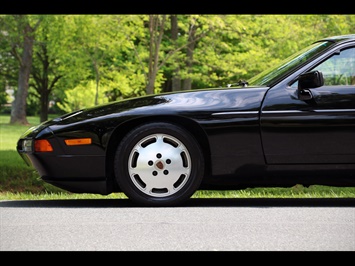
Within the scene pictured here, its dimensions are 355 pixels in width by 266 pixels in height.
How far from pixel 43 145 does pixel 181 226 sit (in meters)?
1.74

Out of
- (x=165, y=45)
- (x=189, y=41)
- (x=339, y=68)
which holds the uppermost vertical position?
(x=189, y=41)

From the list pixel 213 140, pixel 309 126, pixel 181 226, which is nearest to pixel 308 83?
pixel 309 126

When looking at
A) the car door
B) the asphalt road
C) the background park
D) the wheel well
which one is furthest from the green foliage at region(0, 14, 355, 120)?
the asphalt road

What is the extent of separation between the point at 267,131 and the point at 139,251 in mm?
2315

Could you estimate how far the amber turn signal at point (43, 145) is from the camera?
659 cm

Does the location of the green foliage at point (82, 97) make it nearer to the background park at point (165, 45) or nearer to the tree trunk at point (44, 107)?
the tree trunk at point (44, 107)

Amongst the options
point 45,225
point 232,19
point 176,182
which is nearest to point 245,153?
point 176,182

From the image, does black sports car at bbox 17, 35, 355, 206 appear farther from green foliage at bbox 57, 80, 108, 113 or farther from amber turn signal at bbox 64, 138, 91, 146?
green foliage at bbox 57, 80, 108, 113

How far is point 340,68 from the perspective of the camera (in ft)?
21.9

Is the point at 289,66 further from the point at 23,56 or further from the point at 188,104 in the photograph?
the point at 23,56

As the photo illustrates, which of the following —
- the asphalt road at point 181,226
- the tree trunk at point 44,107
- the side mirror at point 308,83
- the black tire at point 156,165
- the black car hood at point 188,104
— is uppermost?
the side mirror at point 308,83

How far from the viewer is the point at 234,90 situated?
6629 millimetres

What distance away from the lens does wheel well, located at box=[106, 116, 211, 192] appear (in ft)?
21.5

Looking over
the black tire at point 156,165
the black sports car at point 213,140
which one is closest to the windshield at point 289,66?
the black sports car at point 213,140
